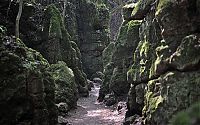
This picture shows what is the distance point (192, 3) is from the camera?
11.1 m

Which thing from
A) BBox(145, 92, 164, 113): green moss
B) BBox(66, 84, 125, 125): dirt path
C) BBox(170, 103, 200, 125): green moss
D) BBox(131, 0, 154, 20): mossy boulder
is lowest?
BBox(66, 84, 125, 125): dirt path

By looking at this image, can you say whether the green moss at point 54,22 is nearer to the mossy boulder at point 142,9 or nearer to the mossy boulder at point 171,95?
the mossy boulder at point 142,9

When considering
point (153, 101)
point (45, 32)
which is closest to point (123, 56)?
point (45, 32)

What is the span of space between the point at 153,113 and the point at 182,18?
3728 mm

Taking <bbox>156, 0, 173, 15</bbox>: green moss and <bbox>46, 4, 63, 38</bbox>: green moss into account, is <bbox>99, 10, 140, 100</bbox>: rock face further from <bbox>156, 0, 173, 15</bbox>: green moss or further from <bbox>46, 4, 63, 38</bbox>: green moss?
<bbox>156, 0, 173, 15</bbox>: green moss

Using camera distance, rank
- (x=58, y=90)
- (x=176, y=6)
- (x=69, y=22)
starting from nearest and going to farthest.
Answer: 1. (x=176, y=6)
2. (x=58, y=90)
3. (x=69, y=22)

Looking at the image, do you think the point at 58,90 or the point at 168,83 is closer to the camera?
the point at 168,83

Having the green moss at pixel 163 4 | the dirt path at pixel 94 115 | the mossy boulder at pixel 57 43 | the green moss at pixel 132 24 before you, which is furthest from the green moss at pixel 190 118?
the mossy boulder at pixel 57 43

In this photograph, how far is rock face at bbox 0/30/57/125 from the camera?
1084 centimetres

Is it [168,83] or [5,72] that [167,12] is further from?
[5,72]

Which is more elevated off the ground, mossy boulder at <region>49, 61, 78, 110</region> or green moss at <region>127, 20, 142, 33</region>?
green moss at <region>127, 20, 142, 33</region>

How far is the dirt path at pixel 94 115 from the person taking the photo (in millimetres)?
17469

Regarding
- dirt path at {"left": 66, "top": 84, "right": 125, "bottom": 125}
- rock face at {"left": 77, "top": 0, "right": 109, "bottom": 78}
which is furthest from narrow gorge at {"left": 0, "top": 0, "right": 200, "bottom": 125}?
rock face at {"left": 77, "top": 0, "right": 109, "bottom": 78}

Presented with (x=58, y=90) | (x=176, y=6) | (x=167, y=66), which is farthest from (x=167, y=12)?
(x=58, y=90)
